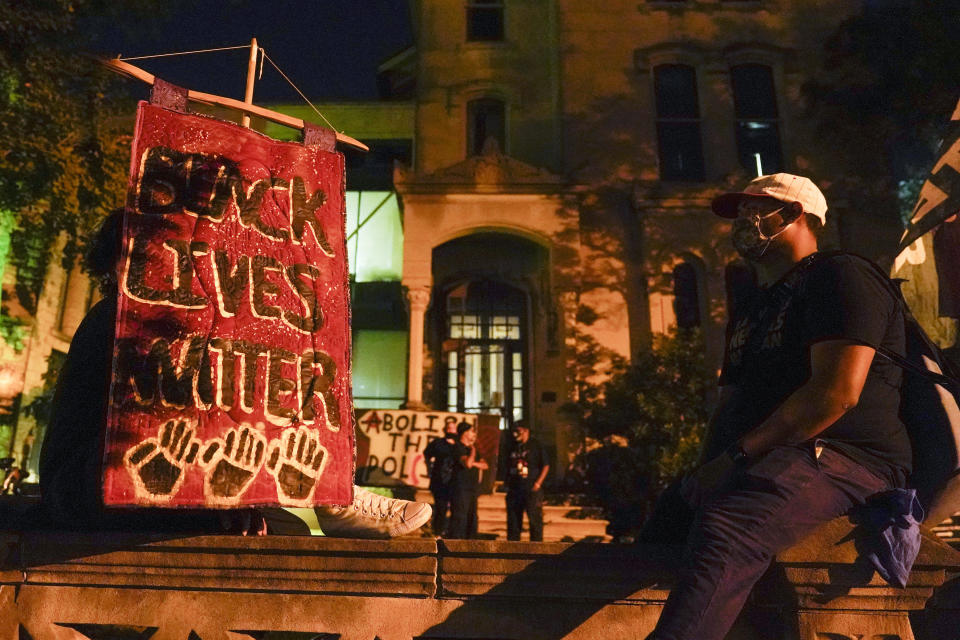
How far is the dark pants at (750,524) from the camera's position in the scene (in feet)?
6.30

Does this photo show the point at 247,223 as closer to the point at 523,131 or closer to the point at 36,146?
the point at 36,146

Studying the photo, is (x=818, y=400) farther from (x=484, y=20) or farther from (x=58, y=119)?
(x=484, y=20)

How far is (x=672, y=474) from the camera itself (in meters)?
9.94

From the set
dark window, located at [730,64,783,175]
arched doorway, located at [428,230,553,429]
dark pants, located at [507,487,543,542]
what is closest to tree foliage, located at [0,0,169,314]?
arched doorway, located at [428,230,553,429]

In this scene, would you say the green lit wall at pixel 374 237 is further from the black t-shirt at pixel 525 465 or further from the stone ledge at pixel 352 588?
the stone ledge at pixel 352 588

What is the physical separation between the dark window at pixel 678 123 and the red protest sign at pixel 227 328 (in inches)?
530

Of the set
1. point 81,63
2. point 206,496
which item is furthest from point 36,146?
point 206,496

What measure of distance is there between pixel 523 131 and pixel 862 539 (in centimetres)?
1478

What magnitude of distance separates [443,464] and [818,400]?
24.8 ft

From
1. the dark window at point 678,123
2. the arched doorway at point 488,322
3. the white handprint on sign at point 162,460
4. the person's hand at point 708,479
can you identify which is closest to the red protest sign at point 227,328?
the white handprint on sign at point 162,460

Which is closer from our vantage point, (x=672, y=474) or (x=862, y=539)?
(x=862, y=539)

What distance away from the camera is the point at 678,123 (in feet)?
51.6

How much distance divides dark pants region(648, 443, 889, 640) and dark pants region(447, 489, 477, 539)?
6.85 meters

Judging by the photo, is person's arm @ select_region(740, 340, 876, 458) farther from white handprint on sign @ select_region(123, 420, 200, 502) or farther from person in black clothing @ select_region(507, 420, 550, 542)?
person in black clothing @ select_region(507, 420, 550, 542)
